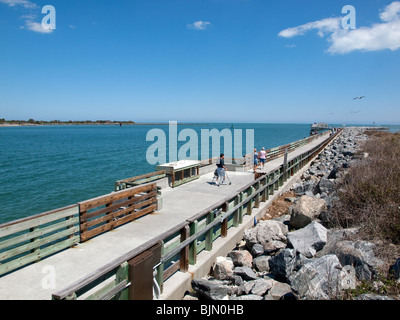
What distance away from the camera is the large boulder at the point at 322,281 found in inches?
156

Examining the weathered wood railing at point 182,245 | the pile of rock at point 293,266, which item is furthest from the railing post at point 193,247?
the pile of rock at point 293,266

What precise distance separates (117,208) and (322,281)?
582 cm

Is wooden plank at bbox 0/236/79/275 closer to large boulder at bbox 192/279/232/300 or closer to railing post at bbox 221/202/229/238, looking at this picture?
large boulder at bbox 192/279/232/300

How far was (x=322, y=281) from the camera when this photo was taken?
163 inches

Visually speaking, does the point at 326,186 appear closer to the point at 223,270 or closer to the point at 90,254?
the point at 223,270

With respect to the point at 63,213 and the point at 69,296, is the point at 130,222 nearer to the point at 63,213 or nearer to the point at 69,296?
the point at 63,213

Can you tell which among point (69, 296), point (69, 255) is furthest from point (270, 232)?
point (69, 296)

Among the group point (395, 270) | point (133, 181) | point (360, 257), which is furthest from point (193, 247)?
point (133, 181)

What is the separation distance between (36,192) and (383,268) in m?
20.3

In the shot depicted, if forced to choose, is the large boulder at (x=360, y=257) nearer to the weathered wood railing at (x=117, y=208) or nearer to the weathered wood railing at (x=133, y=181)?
the weathered wood railing at (x=117, y=208)

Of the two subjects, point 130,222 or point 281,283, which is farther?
point 130,222

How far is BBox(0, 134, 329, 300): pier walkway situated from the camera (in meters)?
4.86

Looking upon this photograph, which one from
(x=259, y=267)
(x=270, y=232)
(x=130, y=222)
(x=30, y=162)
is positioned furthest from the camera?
(x=30, y=162)

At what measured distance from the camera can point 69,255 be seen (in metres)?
6.11
